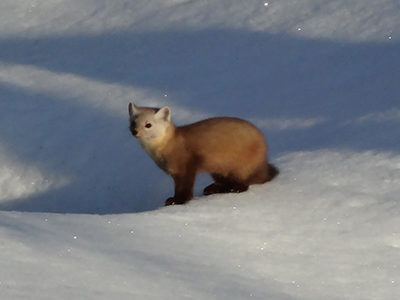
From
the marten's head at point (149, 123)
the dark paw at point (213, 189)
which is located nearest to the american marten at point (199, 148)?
the marten's head at point (149, 123)

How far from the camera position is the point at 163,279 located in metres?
4.95

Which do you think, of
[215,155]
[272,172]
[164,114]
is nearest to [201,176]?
[272,172]


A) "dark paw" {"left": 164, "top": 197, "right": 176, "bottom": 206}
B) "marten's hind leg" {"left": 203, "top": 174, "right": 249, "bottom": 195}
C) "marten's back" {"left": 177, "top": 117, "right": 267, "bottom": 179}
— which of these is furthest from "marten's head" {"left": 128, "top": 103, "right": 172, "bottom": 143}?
"marten's hind leg" {"left": 203, "top": 174, "right": 249, "bottom": 195}

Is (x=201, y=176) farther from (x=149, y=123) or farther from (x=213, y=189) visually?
(x=149, y=123)

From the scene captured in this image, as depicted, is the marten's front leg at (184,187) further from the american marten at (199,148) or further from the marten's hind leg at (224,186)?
the marten's hind leg at (224,186)

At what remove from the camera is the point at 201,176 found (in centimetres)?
827

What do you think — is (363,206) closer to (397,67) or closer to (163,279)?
(163,279)

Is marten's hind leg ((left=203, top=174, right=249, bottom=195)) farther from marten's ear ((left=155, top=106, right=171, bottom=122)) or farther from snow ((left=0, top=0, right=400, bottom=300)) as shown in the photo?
marten's ear ((left=155, top=106, right=171, bottom=122))

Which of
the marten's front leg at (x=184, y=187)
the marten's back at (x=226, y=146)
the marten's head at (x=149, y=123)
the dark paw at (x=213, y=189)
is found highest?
the marten's head at (x=149, y=123)

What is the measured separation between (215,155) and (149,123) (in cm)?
57

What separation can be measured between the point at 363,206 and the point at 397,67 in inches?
132

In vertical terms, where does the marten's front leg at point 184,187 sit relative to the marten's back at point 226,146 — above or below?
below

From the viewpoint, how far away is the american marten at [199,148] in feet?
23.2

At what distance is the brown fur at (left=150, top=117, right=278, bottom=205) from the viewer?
708 cm
